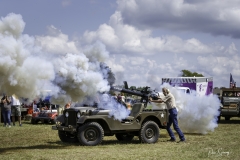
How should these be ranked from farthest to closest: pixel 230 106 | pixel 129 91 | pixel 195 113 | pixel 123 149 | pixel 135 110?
pixel 230 106, pixel 195 113, pixel 129 91, pixel 135 110, pixel 123 149

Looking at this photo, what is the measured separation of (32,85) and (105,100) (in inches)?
125

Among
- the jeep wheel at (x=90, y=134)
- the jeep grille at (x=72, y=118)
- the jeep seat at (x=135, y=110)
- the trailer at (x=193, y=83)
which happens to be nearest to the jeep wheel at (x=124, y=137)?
the jeep seat at (x=135, y=110)

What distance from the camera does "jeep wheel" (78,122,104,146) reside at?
14172mm

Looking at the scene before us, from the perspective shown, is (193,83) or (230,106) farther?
(193,83)

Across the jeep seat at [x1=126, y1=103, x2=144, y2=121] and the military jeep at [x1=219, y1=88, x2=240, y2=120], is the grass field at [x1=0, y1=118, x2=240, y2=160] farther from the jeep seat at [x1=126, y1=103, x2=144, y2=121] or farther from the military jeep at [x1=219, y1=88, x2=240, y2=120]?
the military jeep at [x1=219, y1=88, x2=240, y2=120]

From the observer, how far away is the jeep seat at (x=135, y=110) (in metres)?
15.0

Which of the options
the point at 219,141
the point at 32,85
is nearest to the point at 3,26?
the point at 32,85

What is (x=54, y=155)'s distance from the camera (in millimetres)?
12055

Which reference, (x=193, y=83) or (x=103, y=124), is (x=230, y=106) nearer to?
(x=193, y=83)

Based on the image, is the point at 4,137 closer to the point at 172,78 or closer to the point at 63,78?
the point at 63,78

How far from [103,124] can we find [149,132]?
1.77 meters

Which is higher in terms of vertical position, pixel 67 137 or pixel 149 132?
pixel 149 132

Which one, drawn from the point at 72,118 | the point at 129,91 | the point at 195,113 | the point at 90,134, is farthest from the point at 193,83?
the point at 90,134

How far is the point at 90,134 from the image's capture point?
14.3 meters
